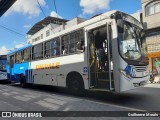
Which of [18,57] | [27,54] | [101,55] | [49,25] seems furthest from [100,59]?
[49,25]

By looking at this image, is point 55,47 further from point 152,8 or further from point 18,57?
point 152,8

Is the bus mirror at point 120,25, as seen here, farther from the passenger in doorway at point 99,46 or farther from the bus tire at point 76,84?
the bus tire at point 76,84

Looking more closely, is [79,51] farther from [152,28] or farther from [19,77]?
[152,28]

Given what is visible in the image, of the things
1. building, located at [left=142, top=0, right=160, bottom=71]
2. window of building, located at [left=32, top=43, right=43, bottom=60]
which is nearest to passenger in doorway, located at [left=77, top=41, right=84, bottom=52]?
window of building, located at [left=32, top=43, right=43, bottom=60]

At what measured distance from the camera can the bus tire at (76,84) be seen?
10534 millimetres

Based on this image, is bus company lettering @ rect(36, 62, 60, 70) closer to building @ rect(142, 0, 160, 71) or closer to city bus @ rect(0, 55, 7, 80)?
city bus @ rect(0, 55, 7, 80)

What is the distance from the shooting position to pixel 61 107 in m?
8.16

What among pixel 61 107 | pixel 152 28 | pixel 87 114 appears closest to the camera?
pixel 87 114

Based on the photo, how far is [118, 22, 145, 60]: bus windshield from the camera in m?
8.76

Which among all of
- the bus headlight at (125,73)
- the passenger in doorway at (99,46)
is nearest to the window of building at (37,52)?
the passenger in doorway at (99,46)

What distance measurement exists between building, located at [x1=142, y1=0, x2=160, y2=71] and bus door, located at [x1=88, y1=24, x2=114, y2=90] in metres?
18.6

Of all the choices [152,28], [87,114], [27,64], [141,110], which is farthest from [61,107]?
[152,28]

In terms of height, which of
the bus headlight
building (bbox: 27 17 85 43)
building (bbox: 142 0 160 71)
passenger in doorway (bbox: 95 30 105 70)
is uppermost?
building (bbox: 27 17 85 43)

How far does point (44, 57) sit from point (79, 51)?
376 cm
